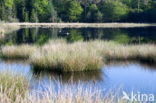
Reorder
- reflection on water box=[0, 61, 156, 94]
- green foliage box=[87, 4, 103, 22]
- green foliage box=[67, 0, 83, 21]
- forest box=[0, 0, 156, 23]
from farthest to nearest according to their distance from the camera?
green foliage box=[67, 0, 83, 21], green foliage box=[87, 4, 103, 22], forest box=[0, 0, 156, 23], reflection on water box=[0, 61, 156, 94]

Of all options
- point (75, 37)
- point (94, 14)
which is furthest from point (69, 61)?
point (94, 14)

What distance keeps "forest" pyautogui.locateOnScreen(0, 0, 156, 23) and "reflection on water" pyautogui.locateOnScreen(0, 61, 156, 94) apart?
151 ft

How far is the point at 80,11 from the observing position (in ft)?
201

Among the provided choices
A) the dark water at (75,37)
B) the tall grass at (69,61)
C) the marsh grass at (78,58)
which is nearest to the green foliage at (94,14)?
the dark water at (75,37)

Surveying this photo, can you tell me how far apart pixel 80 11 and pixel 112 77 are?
5218 cm

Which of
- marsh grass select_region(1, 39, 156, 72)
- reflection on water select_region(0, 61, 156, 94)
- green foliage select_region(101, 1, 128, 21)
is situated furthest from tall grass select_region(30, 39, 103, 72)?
green foliage select_region(101, 1, 128, 21)

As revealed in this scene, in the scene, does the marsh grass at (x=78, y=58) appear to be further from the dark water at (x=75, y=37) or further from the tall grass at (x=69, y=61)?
the dark water at (x=75, y=37)

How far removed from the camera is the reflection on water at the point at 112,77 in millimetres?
8188

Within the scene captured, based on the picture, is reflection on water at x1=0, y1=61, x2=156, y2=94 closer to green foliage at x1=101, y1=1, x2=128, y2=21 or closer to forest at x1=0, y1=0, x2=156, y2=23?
forest at x1=0, y1=0, x2=156, y2=23

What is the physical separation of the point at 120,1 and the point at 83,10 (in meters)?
9.52

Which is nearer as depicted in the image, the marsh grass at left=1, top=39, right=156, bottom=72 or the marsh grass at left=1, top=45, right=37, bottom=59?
the marsh grass at left=1, top=39, right=156, bottom=72

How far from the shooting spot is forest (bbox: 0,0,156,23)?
57.8m

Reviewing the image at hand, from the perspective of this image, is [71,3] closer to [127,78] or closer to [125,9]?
[125,9]

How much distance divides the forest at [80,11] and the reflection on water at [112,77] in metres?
45.9
